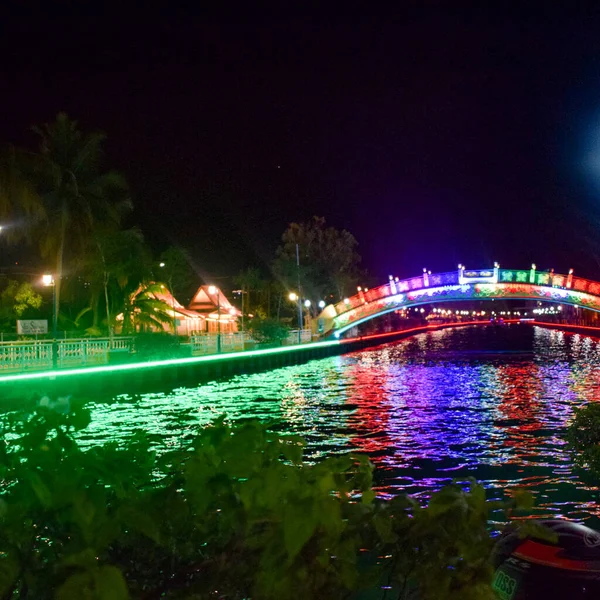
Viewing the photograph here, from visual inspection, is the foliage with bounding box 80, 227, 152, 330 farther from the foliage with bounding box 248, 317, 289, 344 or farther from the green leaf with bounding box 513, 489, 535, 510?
the green leaf with bounding box 513, 489, 535, 510

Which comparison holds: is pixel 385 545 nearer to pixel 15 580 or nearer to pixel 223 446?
pixel 223 446

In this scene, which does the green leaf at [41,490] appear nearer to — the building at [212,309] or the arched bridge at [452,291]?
the building at [212,309]

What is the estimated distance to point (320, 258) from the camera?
8081 cm

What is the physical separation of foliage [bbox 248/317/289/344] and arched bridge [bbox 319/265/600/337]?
51.8ft

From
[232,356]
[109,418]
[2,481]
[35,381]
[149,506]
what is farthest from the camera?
[232,356]

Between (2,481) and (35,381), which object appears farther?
(35,381)

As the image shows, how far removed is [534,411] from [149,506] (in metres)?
23.1

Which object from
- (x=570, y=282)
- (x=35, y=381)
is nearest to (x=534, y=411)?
(x=35, y=381)

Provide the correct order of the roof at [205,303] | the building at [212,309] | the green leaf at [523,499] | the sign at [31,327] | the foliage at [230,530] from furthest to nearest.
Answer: the roof at [205,303] → the building at [212,309] → the sign at [31,327] → the green leaf at [523,499] → the foliage at [230,530]

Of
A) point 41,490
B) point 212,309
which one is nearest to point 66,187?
point 212,309

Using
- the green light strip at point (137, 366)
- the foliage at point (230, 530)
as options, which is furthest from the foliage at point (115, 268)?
the foliage at point (230, 530)

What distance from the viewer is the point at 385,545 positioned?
3039 millimetres

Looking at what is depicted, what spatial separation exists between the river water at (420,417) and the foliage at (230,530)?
2.88 meters

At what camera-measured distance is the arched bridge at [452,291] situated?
69062mm
